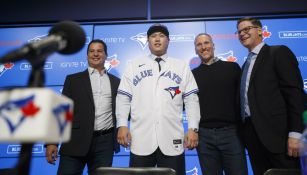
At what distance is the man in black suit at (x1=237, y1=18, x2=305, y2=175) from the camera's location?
5.69 ft

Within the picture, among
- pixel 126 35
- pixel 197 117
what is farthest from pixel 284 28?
pixel 197 117

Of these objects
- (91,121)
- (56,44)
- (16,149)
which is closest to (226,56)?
(91,121)

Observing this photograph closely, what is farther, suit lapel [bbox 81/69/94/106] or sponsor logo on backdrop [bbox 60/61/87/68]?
sponsor logo on backdrop [bbox 60/61/87/68]

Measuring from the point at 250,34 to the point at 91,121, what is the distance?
4.57 feet

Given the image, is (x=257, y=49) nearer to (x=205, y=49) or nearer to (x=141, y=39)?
(x=205, y=49)

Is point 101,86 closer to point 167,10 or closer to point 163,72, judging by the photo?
point 163,72

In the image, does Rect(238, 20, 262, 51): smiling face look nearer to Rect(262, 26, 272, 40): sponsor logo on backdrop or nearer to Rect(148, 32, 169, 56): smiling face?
Rect(148, 32, 169, 56): smiling face

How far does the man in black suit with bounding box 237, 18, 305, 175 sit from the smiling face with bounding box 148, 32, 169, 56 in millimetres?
634

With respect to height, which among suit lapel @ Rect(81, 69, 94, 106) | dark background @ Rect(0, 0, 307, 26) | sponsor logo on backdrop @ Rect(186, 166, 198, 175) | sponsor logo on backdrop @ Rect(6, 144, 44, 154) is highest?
dark background @ Rect(0, 0, 307, 26)

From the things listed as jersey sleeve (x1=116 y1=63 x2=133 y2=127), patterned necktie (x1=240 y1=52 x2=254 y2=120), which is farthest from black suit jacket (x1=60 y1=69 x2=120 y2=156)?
patterned necktie (x1=240 y1=52 x2=254 y2=120)

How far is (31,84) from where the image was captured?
0.61m

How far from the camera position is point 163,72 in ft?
6.58

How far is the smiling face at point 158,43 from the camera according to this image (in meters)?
2.09

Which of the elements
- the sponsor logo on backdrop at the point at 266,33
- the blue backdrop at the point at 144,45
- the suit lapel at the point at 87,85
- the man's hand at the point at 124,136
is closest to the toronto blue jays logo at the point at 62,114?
the man's hand at the point at 124,136
